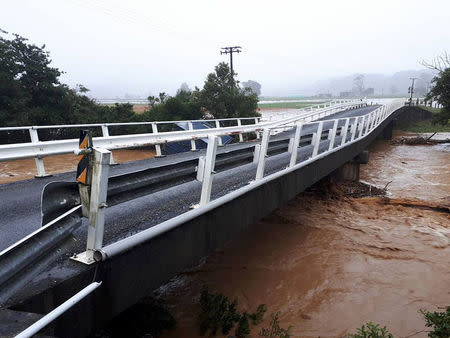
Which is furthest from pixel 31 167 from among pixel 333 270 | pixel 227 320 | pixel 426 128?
pixel 426 128

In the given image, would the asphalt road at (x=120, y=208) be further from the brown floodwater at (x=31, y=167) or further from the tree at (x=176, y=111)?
the tree at (x=176, y=111)

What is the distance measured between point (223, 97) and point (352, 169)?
16.2m

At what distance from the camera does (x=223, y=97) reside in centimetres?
2927

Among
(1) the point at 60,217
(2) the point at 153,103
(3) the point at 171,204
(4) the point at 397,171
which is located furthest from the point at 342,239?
(2) the point at 153,103

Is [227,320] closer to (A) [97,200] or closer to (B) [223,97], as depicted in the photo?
(A) [97,200]

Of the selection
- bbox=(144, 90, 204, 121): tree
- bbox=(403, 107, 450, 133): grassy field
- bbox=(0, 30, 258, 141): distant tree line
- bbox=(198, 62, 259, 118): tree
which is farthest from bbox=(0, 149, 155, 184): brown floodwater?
bbox=(403, 107, 450, 133): grassy field

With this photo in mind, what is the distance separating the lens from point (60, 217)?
7.24ft

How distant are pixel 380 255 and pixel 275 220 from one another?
3.25 m

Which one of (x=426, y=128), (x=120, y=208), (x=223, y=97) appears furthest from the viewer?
(x=426, y=128)

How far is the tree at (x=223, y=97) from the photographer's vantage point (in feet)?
96.4

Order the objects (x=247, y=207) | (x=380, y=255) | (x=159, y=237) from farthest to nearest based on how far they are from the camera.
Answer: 1. (x=380, y=255)
2. (x=247, y=207)
3. (x=159, y=237)

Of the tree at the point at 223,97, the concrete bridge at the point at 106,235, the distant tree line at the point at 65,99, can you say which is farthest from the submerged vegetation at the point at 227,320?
the tree at the point at 223,97

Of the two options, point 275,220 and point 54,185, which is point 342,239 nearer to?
point 275,220

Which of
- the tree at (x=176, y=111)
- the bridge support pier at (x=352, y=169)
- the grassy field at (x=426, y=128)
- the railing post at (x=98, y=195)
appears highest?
the railing post at (x=98, y=195)
